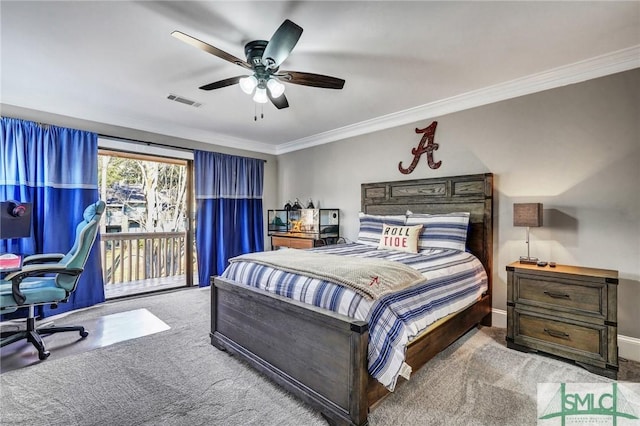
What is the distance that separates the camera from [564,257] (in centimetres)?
274

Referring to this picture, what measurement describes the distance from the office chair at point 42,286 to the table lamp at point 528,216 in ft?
12.7

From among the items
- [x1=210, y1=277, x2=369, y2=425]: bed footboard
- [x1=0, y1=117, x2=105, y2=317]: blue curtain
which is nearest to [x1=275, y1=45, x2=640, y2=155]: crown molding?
[x1=210, y1=277, x2=369, y2=425]: bed footboard

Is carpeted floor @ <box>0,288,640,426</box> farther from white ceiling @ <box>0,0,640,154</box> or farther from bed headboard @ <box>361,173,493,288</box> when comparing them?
white ceiling @ <box>0,0,640,154</box>

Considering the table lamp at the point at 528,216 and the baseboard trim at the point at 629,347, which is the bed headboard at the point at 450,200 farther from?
the baseboard trim at the point at 629,347

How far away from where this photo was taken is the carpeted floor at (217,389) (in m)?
1.70

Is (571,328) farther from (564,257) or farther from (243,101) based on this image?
(243,101)

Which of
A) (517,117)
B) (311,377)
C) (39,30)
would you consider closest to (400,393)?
(311,377)

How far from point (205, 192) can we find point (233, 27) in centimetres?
303

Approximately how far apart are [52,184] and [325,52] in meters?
3.34

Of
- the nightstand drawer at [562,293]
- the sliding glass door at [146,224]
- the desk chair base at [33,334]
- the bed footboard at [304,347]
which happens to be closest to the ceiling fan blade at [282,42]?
the bed footboard at [304,347]

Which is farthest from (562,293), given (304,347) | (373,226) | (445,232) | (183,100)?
(183,100)

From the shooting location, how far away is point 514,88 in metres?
2.99

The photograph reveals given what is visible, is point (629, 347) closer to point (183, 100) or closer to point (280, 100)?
point (280, 100)

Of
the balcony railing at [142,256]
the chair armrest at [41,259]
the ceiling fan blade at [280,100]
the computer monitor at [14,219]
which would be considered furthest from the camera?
the balcony railing at [142,256]
